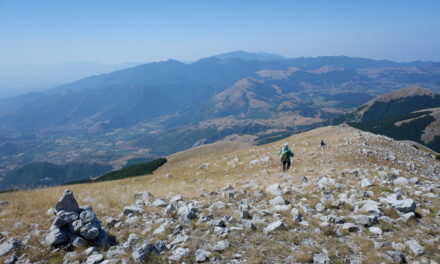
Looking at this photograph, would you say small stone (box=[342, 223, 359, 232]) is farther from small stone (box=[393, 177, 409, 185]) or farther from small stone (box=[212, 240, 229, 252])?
small stone (box=[393, 177, 409, 185])

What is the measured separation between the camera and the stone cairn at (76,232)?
831 cm

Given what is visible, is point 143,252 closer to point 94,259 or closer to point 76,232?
point 94,259

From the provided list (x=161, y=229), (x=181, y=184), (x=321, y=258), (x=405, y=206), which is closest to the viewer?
(x=321, y=258)

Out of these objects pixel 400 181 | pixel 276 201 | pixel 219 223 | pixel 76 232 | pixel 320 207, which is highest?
pixel 76 232

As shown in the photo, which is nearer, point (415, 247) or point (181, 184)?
point (415, 247)

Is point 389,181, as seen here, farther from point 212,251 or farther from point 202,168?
point 202,168

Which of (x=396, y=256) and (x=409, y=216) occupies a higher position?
(x=396, y=256)

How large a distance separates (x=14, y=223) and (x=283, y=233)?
35.6 ft

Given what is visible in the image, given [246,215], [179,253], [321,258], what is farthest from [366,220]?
[179,253]

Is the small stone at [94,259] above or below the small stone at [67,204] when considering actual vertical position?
below

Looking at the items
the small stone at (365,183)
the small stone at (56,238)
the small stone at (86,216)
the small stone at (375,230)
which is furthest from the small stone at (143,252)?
the small stone at (365,183)

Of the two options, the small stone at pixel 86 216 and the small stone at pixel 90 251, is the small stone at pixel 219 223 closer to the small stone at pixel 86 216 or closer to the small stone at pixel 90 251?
the small stone at pixel 90 251

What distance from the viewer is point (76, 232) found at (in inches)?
344

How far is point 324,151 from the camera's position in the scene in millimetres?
29422
